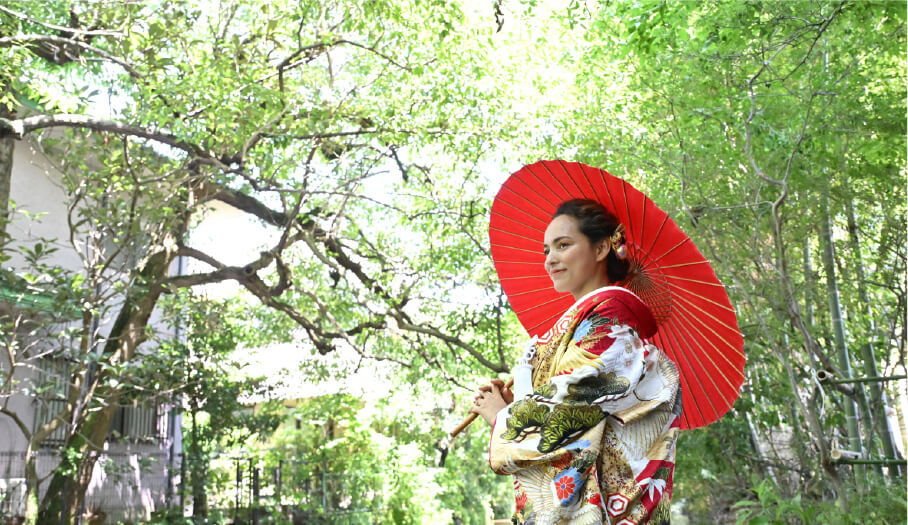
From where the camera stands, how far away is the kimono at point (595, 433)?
1.66 metres

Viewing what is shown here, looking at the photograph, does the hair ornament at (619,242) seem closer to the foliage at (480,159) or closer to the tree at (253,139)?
the foliage at (480,159)

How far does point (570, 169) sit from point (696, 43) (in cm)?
333

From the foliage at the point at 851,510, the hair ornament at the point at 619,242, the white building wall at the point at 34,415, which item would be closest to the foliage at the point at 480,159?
the foliage at the point at 851,510

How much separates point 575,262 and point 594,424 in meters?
0.47

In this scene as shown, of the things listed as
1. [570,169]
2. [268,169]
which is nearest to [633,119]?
[268,169]

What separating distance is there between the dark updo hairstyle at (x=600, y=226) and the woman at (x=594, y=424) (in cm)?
16

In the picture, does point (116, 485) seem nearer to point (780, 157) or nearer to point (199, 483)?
point (199, 483)

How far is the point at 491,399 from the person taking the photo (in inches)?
75.7

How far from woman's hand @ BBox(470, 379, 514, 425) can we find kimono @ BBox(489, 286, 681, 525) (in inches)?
3.1

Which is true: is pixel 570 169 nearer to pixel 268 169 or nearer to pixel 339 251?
pixel 268 169

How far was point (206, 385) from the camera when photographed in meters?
9.82

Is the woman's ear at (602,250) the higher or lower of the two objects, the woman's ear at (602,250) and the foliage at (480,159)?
the lower

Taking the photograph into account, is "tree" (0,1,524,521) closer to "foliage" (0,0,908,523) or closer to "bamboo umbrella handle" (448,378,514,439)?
"foliage" (0,0,908,523)

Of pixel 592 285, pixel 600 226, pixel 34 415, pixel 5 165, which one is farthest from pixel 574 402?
pixel 34 415
